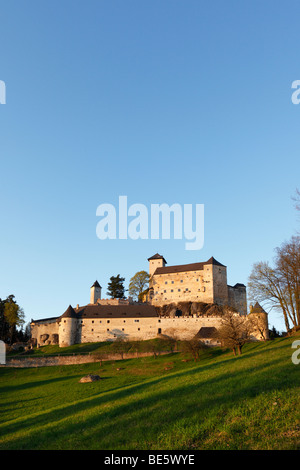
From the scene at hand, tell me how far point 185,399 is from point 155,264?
4347 inches

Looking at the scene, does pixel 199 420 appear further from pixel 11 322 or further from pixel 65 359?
pixel 11 322

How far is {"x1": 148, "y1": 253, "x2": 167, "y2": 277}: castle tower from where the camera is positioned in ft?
409

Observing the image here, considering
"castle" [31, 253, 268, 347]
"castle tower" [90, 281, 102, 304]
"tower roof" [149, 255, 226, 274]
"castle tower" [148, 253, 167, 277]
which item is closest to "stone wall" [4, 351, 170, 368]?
"castle" [31, 253, 268, 347]

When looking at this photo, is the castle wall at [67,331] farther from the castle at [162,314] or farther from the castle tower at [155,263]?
the castle tower at [155,263]

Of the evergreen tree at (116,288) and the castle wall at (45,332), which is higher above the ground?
the evergreen tree at (116,288)

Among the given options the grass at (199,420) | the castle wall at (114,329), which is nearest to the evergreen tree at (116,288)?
the castle wall at (114,329)

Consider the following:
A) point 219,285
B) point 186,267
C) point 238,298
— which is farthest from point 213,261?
point 238,298

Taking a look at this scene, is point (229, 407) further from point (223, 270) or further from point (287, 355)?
point (223, 270)

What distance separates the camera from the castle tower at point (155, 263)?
12481 cm

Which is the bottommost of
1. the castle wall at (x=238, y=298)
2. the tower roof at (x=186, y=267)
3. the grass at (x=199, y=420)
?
the grass at (x=199, y=420)

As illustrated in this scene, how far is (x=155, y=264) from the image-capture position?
126 meters

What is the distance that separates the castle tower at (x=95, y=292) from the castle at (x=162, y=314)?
13.4 meters

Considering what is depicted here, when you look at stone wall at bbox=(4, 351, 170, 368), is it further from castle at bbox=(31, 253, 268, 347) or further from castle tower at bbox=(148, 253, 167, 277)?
castle tower at bbox=(148, 253, 167, 277)

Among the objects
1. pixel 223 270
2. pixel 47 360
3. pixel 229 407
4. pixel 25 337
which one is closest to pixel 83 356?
pixel 47 360
